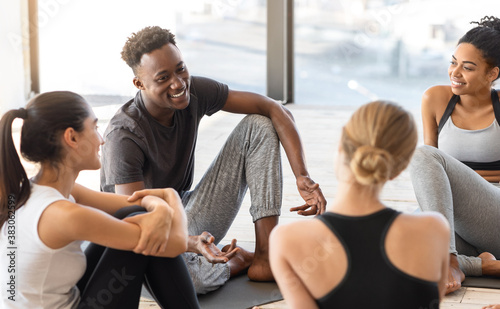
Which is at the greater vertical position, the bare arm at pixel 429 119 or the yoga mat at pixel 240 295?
the bare arm at pixel 429 119

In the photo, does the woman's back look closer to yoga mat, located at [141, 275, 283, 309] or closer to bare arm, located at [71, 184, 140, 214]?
bare arm, located at [71, 184, 140, 214]

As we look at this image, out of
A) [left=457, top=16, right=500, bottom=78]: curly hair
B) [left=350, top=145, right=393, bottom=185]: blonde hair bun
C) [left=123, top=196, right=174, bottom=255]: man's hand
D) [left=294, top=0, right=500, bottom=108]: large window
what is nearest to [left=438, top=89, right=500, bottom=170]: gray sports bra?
[left=457, top=16, right=500, bottom=78]: curly hair

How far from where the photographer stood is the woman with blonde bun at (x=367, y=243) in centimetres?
123

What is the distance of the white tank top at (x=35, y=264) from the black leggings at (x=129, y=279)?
61mm

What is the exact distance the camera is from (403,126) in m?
1.21

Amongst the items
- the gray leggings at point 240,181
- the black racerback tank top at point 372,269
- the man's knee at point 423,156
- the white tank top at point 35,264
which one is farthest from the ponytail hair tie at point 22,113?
the man's knee at point 423,156

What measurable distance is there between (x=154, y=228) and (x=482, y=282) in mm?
1118

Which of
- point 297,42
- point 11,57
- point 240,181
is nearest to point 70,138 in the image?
point 240,181

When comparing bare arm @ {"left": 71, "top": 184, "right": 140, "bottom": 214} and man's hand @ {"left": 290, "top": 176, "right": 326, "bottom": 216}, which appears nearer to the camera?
bare arm @ {"left": 71, "top": 184, "right": 140, "bottom": 214}

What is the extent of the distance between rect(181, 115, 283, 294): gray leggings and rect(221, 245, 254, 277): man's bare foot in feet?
0.15

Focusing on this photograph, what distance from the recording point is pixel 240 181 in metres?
2.33

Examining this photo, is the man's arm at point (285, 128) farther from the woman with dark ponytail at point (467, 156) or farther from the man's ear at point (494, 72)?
the man's ear at point (494, 72)

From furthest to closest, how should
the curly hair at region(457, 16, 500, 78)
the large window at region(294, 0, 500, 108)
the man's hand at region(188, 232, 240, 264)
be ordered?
the large window at region(294, 0, 500, 108)
the curly hair at region(457, 16, 500, 78)
the man's hand at region(188, 232, 240, 264)

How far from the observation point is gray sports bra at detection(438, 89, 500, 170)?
2.39m
